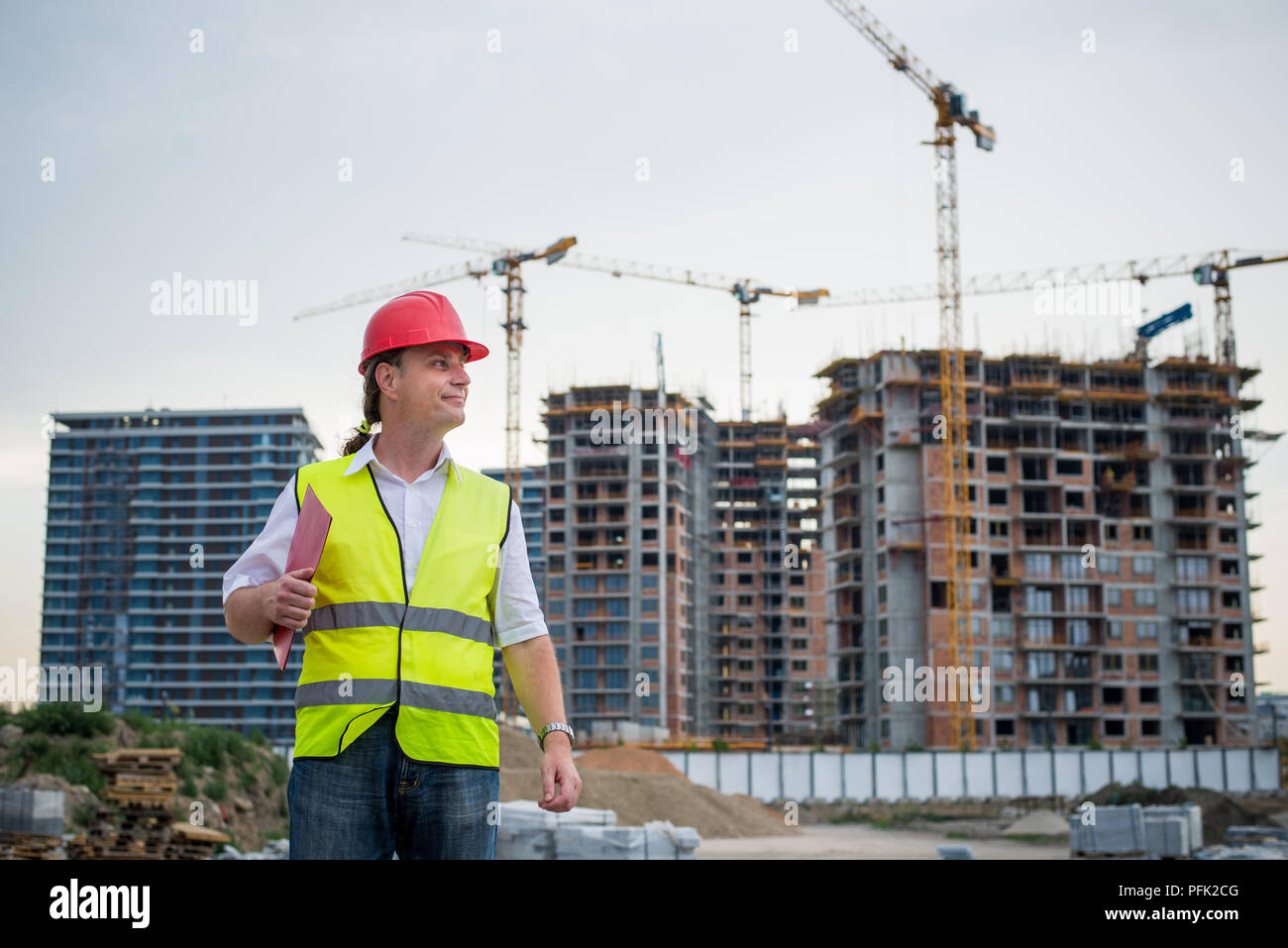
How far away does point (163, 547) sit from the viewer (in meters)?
108

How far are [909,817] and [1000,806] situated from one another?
512 centimetres

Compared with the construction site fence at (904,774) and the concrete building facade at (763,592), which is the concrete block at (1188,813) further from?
the concrete building facade at (763,592)

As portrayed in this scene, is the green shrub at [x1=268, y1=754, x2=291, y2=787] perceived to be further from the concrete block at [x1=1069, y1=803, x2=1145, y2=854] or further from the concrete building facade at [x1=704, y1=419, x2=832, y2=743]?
the concrete building facade at [x1=704, y1=419, x2=832, y2=743]

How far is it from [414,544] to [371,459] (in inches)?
8.7

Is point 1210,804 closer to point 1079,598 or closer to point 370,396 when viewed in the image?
point 1079,598

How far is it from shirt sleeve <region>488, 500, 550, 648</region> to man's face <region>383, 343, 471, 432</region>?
0.93 ft

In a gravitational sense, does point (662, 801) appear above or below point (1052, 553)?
below

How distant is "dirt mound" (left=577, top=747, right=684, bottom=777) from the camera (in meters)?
48.8

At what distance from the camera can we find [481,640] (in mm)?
2533

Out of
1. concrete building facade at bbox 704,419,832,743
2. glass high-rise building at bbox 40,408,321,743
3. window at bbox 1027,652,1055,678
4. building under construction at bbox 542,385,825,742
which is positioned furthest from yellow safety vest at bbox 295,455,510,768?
glass high-rise building at bbox 40,408,321,743

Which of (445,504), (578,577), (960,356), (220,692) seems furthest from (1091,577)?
(445,504)

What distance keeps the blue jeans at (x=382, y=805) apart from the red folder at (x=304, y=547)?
0.72 ft

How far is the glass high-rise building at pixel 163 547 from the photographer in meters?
105

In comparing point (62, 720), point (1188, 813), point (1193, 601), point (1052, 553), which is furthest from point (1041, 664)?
point (62, 720)
